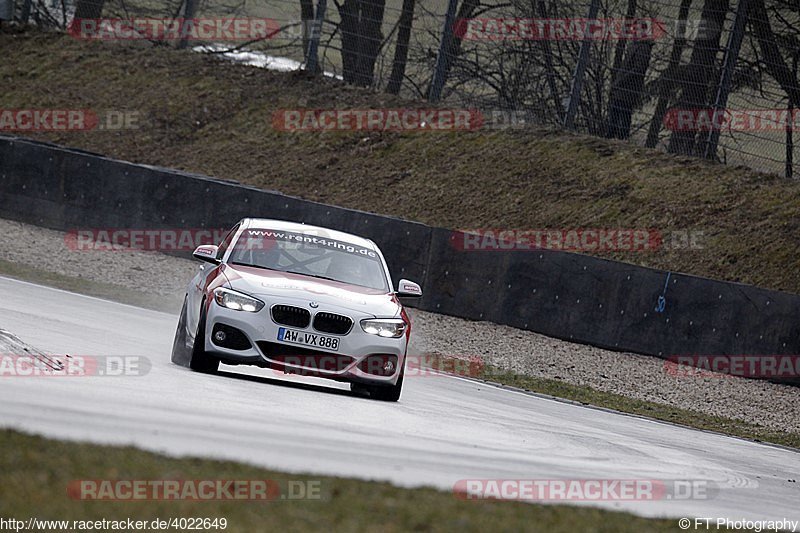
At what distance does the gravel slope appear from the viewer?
651 inches

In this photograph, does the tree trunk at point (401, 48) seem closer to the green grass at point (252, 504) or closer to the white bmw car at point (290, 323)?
the white bmw car at point (290, 323)

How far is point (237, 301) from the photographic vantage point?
421 inches

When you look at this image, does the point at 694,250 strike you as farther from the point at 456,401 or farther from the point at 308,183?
the point at 456,401

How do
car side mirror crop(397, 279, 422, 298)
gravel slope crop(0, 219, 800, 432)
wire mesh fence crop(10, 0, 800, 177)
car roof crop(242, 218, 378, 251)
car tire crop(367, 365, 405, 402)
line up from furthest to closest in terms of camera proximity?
wire mesh fence crop(10, 0, 800, 177), gravel slope crop(0, 219, 800, 432), car roof crop(242, 218, 378, 251), car side mirror crop(397, 279, 422, 298), car tire crop(367, 365, 405, 402)

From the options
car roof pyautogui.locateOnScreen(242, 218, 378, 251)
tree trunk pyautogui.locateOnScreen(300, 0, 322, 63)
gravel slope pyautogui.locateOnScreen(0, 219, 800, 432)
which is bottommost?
gravel slope pyautogui.locateOnScreen(0, 219, 800, 432)

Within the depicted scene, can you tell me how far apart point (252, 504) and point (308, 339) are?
5058 millimetres

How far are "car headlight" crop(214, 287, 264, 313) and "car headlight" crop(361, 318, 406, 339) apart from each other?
896mm

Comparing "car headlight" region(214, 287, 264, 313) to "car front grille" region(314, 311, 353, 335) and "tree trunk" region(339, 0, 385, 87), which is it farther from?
"tree trunk" region(339, 0, 385, 87)

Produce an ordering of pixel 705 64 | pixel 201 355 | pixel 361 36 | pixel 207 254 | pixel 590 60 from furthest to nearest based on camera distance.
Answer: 1. pixel 361 36
2. pixel 590 60
3. pixel 705 64
4. pixel 207 254
5. pixel 201 355

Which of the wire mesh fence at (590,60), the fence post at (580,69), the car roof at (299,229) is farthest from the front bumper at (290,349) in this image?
the fence post at (580,69)

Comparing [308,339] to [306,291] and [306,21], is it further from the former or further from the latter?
[306,21]

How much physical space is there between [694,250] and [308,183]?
8870 mm

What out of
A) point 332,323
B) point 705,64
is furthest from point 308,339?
point 705,64

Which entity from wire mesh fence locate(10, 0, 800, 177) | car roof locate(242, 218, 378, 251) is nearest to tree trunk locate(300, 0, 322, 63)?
wire mesh fence locate(10, 0, 800, 177)
